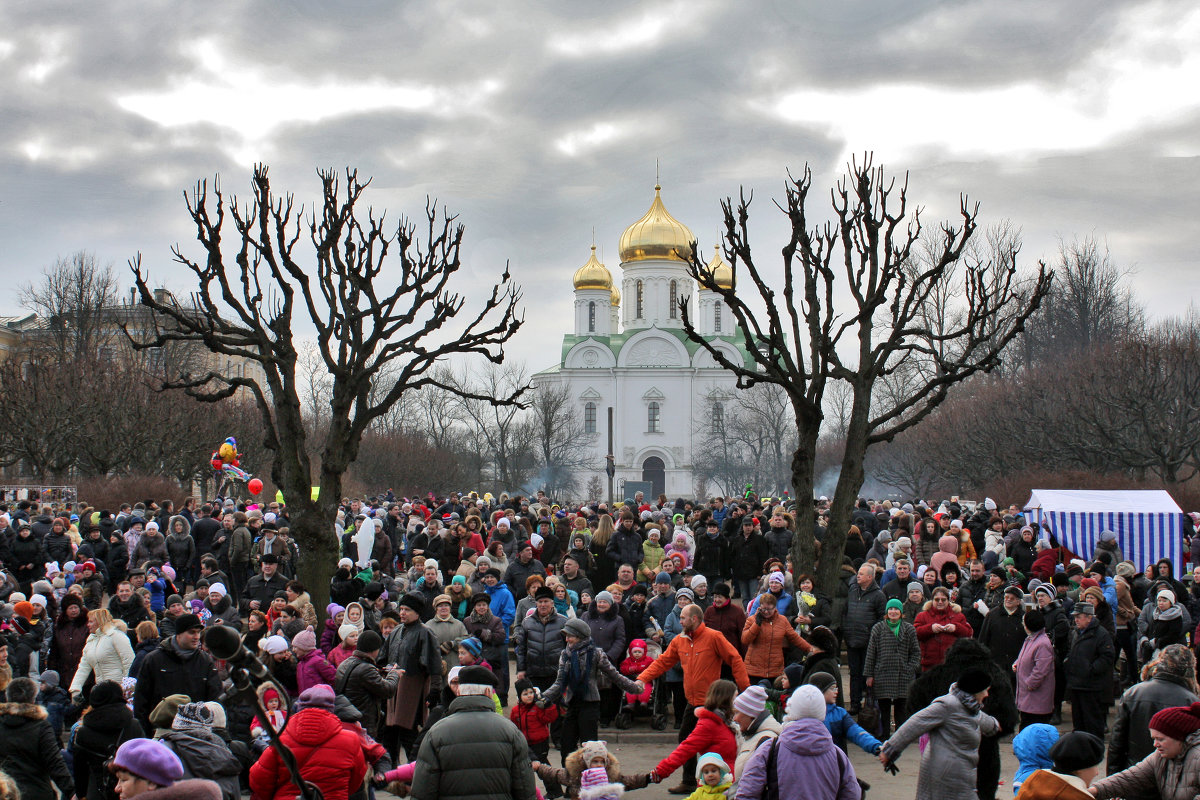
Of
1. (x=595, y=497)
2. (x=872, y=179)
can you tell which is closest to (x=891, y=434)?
(x=872, y=179)

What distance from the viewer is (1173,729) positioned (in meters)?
5.79

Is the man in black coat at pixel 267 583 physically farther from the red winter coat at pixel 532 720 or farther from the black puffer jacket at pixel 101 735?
the black puffer jacket at pixel 101 735

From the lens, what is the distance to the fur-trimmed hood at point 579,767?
7230 millimetres

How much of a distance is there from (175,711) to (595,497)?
59.0 meters

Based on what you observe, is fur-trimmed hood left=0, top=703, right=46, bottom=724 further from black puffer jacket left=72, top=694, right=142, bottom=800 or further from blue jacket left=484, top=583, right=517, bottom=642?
blue jacket left=484, top=583, right=517, bottom=642

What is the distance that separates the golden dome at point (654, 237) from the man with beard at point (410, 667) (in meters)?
60.6

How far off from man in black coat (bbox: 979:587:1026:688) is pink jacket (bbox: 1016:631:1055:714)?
28.7 inches

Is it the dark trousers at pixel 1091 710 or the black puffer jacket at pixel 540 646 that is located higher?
the black puffer jacket at pixel 540 646

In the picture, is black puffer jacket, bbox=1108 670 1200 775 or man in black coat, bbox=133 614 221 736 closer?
black puffer jacket, bbox=1108 670 1200 775

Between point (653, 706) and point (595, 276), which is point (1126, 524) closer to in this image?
point (653, 706)

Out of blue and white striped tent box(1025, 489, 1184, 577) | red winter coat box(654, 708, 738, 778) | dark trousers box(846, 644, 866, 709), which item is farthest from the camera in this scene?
blue and white striped tent box(1025, 489, 1184, 577)

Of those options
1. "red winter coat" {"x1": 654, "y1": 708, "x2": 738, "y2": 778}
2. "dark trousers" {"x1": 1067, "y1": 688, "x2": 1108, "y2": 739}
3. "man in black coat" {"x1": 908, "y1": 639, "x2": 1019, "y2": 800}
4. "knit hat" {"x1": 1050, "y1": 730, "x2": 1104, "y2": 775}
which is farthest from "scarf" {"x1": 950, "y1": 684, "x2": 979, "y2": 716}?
"dark trousers" {"x1": 1067, "y1": 688, "x2": 1108, "y2": 739}

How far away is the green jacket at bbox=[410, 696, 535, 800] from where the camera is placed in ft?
19.6

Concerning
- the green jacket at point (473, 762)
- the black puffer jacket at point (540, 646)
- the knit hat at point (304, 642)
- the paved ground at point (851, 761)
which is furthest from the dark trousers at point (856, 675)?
the green jacket at point (473, 762)
